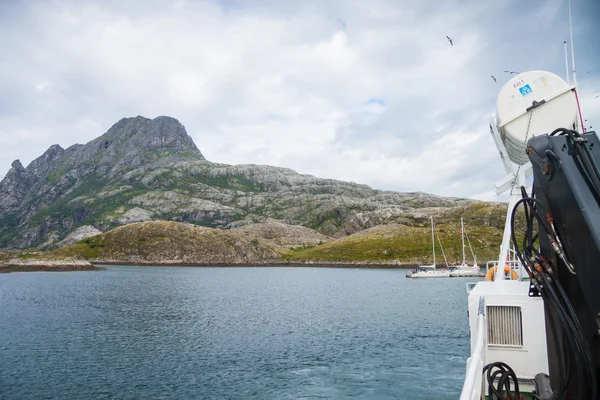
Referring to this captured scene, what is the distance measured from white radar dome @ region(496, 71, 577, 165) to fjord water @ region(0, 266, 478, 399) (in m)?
19.1

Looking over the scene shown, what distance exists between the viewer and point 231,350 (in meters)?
39.8

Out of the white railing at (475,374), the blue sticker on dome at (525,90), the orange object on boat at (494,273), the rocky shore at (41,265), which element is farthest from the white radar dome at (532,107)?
the rocky shore at (41,265)

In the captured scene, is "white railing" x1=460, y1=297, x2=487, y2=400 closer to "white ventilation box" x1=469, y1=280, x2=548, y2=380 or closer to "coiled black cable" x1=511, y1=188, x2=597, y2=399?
"white ventilation box" x1=469, y1=280, x2=548, y2=380

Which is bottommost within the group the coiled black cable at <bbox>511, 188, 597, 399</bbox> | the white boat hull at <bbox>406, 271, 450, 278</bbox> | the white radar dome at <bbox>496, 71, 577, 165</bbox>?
the white boat hull at <bbox>406, 271, 450, 278</bbox>

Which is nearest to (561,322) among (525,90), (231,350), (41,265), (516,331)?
(516,331)

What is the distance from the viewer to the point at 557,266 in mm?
8180

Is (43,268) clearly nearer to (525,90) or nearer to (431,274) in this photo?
(431,274)

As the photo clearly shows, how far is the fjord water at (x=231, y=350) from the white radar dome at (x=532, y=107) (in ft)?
62.7

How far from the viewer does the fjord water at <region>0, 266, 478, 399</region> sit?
93.6 feet

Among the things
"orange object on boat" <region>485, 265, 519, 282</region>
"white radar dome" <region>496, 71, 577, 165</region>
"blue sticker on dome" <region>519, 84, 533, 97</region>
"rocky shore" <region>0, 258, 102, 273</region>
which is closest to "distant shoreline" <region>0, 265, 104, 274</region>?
"rocky shore" <region>0, 258, 102, 273</region>

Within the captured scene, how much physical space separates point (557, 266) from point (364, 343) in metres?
37.7

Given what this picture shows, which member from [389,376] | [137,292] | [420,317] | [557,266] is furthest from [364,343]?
[137,292]

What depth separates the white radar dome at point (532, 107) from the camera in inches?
575

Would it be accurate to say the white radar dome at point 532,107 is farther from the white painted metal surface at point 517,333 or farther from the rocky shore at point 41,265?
the rocky shore at point 41,265
